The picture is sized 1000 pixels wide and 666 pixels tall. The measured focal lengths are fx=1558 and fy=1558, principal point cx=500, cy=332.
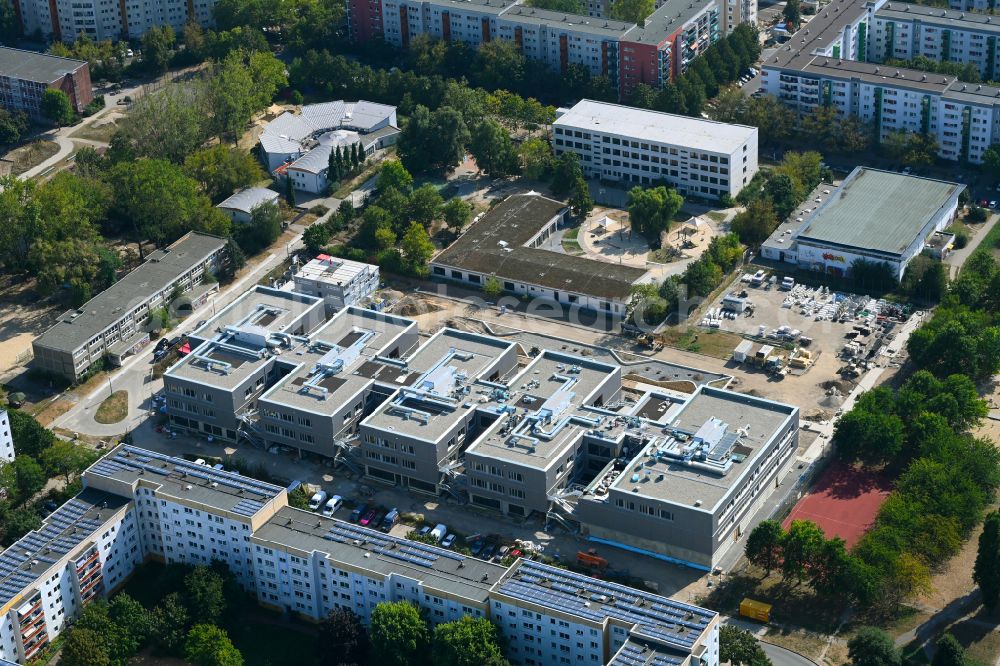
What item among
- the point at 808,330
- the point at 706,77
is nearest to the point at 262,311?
the point at 808,330

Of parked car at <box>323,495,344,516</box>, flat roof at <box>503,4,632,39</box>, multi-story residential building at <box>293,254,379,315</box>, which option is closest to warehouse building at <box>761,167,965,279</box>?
flat roof at <box>503,4,632,39</box>

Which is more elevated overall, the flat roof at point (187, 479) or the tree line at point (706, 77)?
the tree line at point (706, 77)

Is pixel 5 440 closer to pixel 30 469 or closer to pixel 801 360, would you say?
pixel 30 469

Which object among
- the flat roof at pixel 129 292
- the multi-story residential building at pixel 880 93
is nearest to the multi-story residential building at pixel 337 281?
the flat roof at pixel 129 292

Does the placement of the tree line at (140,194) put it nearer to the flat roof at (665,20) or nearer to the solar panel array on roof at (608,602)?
the flat roof at (665,20)

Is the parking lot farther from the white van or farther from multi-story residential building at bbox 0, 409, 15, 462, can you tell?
multi-story residential building at bbox 0, 409, 15, 462
